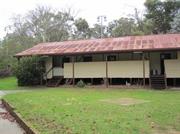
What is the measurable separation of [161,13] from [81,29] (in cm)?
1711

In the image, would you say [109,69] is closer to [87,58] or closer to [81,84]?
[81,84]

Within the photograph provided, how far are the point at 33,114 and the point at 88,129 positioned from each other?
3942mm

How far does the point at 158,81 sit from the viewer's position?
25.0m

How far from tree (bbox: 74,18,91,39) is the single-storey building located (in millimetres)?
27154

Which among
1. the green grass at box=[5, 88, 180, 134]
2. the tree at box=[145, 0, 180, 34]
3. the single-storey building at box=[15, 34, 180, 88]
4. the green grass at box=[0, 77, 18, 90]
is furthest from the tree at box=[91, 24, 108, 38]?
the green grass at box=[5, 88, 180, 134]

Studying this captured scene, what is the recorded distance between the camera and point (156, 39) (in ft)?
92.4

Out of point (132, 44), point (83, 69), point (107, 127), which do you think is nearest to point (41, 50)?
point (83, 69)

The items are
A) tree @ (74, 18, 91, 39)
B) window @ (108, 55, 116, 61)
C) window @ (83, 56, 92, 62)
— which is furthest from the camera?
tree @ (74, 18, 91, 39)

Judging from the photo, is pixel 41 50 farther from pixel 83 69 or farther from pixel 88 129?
pixel 88 129

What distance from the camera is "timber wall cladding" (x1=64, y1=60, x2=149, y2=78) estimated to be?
26.2 m

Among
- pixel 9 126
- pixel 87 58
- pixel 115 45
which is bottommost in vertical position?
pixel 9 126

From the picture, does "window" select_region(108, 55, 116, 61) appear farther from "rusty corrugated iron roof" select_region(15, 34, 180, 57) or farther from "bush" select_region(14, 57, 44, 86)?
"bush" select_region(14, 57, 44, 86)

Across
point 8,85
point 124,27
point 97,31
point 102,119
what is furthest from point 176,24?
point 102,119

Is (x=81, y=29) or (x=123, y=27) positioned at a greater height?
(x=81, y=29)
